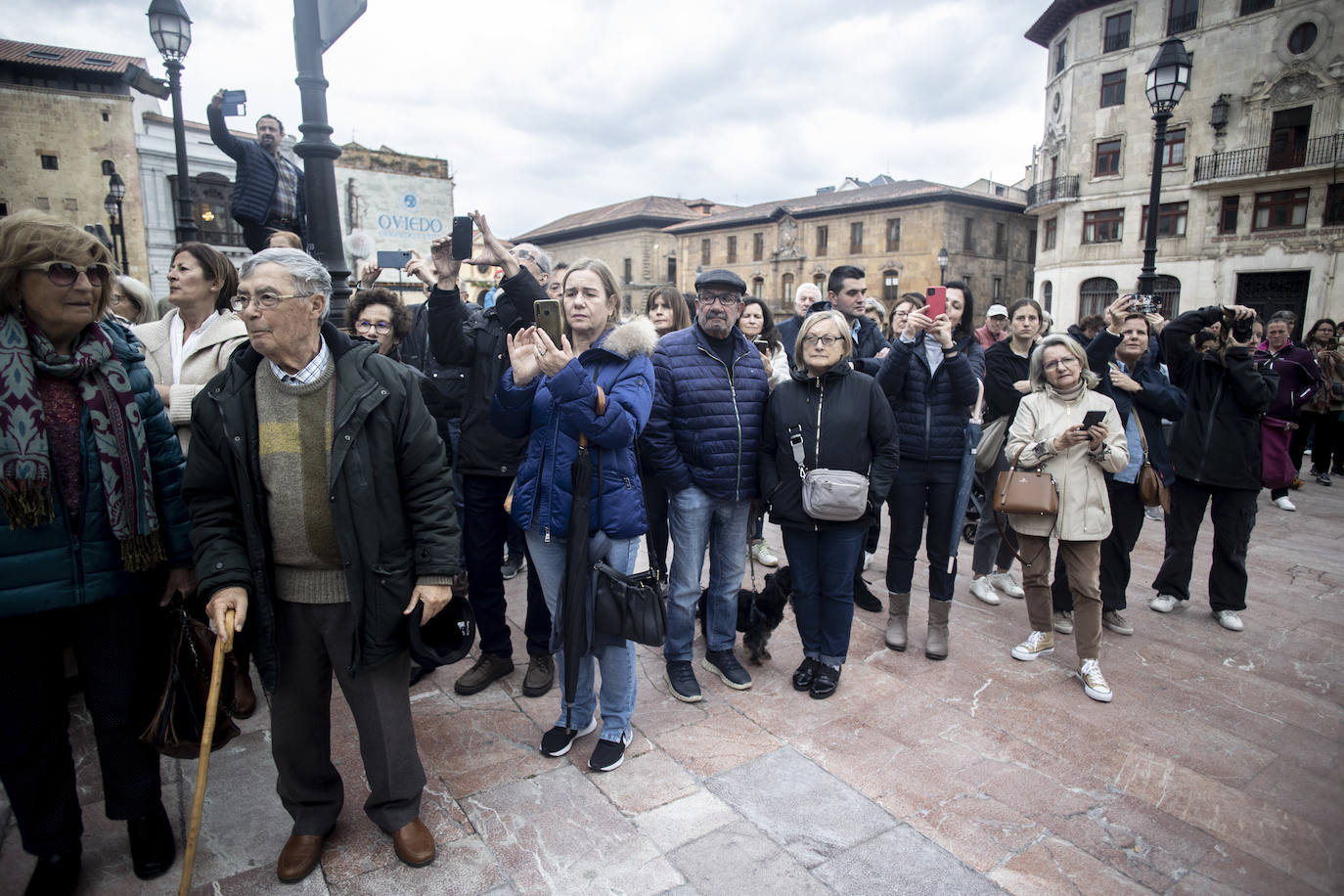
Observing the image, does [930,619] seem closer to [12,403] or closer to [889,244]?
[12,403]

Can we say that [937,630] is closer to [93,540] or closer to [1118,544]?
[1118,544]

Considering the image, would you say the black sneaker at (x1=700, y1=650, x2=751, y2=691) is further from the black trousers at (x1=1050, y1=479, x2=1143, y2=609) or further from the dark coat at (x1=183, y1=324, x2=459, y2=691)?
the black trousers at (x1=1050, y1=479, x2=1143, y2=609)

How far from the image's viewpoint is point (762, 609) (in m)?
4.06

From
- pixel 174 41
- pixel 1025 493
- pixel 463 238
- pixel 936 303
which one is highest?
pixel 174 41

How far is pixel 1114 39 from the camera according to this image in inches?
1126

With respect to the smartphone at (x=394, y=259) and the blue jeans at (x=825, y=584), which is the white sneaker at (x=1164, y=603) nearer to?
the blue jeans at (x=825, y=584)

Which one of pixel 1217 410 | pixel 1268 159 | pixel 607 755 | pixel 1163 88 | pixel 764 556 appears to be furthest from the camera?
pixel 1268 159

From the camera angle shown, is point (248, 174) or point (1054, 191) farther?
point (1054, 191)

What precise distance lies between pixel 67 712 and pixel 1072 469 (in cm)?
461

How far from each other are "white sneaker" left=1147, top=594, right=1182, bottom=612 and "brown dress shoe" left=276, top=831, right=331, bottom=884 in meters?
5.19

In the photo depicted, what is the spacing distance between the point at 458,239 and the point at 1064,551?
3.60m

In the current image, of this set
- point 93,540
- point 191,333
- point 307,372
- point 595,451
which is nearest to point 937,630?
point 595,451

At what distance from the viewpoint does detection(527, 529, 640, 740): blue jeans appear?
9.86 ft

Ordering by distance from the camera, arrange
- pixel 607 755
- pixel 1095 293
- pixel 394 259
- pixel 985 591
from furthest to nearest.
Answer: pixel 1095 293 → pixel 985 591 → pixel 394 259 → pixel 607 755
